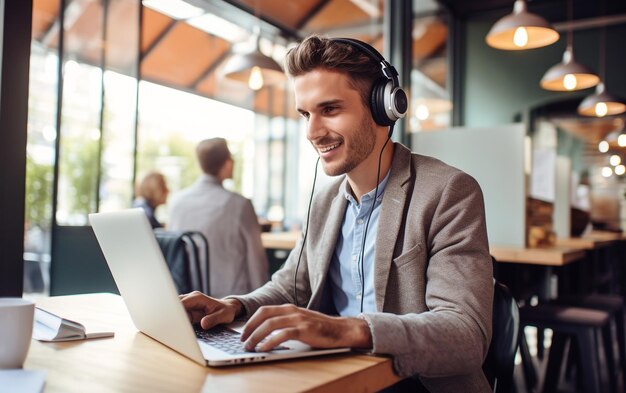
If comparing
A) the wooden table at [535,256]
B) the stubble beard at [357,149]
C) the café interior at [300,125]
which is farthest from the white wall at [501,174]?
the stubble beard at [357,149]

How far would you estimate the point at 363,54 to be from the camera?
1441 millimetres

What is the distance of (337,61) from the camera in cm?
139

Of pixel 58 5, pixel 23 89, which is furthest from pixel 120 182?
pixel 23 89

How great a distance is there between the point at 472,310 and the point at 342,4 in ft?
21.4

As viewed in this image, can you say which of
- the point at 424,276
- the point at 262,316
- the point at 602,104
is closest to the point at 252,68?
the point at 424,276

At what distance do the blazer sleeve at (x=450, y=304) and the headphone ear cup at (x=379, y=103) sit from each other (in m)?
0.24

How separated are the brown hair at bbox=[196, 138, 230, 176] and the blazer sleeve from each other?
218 centimetres

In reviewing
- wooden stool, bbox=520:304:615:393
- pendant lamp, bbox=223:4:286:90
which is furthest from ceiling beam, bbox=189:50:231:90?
wooden stool, bbox=520:304:615:393

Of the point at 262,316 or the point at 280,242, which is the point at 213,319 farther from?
the point at 280,242

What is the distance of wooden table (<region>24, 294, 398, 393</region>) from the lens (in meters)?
0.78

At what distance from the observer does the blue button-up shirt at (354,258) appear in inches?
56.2

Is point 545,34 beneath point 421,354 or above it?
above

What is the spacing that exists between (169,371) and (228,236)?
224cm

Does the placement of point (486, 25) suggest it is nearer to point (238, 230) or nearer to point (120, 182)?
point (120, 182)
